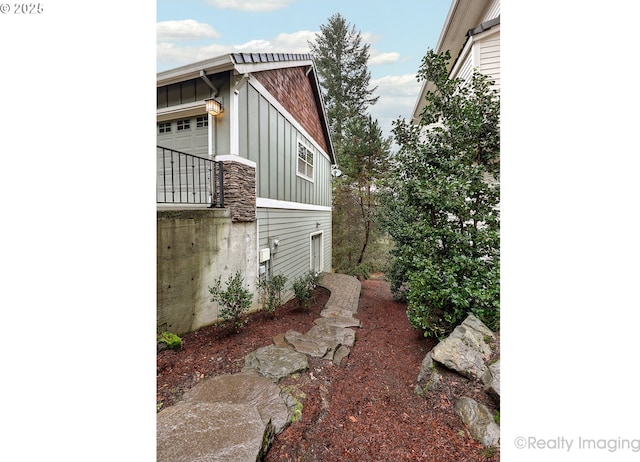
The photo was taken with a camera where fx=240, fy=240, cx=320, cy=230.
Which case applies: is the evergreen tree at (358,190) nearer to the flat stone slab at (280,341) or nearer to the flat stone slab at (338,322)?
the flat stone slab at (338,322)

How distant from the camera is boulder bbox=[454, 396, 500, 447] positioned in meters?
1.77

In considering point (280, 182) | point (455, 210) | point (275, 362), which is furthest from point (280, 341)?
point (280, 182)

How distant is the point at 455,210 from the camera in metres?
3.52

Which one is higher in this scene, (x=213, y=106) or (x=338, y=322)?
(x=213, y=106)

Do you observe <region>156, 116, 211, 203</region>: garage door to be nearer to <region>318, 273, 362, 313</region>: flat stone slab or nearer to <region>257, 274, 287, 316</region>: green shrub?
<region>257, 274, 287, 316</region>: green shrub

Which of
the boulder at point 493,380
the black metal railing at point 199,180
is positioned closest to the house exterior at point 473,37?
the boulder at point 493,380

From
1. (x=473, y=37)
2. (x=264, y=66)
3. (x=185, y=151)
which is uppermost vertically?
(x=264, y=66)

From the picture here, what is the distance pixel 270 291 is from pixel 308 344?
1.69m

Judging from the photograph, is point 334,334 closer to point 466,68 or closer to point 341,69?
point 466,68

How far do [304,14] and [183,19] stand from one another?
87.3 inches

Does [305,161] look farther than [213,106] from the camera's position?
Yes

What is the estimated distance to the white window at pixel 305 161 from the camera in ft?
25.8

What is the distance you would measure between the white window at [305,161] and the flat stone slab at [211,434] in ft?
22.1
